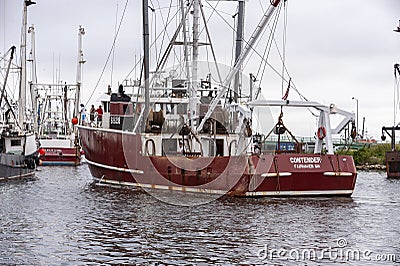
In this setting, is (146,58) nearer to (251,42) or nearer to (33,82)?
(251,42)

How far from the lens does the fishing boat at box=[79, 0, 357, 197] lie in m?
34.8

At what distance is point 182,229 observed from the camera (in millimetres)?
24656

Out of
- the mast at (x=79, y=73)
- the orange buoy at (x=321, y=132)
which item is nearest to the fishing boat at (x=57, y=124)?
the mast at (x=79, y=73)

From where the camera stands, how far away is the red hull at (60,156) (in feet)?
266

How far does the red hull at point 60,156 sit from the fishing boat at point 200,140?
3264 centimetres

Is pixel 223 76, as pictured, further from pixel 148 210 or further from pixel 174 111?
pixel 148 210

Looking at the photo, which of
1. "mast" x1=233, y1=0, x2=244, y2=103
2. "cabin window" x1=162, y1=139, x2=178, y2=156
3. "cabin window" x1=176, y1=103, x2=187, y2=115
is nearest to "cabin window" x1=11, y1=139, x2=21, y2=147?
"cabin window" x1=176, y1=103, x2=187, y2=115

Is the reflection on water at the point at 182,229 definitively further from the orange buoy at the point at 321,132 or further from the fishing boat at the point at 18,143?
the fishing boat at the point at 18,143

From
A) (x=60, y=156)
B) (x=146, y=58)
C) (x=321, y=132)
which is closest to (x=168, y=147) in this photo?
(x=146, y=58)

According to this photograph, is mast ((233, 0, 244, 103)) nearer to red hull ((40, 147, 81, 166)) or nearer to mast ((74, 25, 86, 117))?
red hull ((40, 147, 81, 166))

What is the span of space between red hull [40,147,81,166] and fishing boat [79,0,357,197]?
32.6m

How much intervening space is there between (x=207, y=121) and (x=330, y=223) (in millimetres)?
14750

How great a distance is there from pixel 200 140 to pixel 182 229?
616 inches

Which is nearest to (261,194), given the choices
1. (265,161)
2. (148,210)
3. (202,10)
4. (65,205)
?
(265,161)
